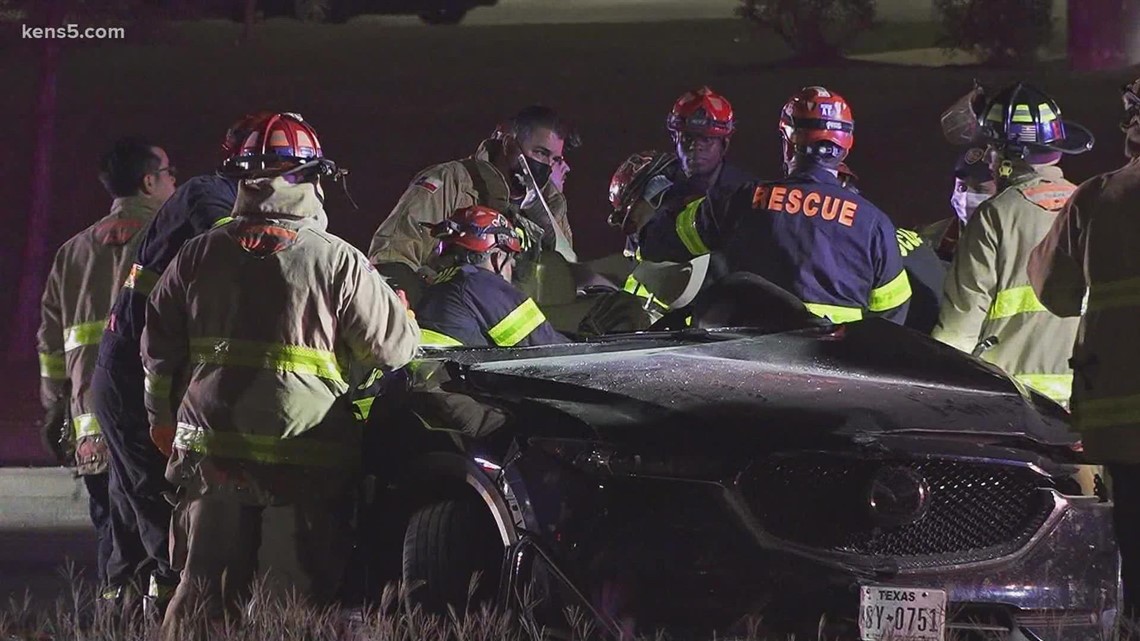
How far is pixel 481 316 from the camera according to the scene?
6617mm

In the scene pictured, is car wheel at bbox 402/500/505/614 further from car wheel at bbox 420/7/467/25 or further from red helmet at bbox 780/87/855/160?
car wheel at bbox 420/7/467/25

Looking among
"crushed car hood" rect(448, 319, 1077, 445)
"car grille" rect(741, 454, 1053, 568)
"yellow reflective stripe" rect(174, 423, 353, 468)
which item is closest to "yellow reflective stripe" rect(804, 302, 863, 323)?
"crushed car hood" rect(448, 319, 1077, 445)

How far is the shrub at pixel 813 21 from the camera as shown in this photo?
45.6ft

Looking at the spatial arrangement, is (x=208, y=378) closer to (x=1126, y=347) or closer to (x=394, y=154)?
(x=1126, y=347)

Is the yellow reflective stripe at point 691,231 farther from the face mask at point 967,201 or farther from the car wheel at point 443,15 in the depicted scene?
the car wheel at point 443,15

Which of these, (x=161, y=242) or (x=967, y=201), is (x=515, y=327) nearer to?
(x=161, y=242)

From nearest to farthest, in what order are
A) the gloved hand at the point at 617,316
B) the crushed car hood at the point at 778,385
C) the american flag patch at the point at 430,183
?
the crushed car hood at the point at 778,385 < the gloved hand at the point at 617,316 < the american flag patch at the point at 430,183

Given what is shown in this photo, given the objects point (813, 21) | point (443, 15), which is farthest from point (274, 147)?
point (813, 21)

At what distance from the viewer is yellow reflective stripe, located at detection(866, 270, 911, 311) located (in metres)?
6.94

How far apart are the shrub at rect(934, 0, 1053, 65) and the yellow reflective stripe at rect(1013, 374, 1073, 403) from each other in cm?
725

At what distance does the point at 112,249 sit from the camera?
762cm

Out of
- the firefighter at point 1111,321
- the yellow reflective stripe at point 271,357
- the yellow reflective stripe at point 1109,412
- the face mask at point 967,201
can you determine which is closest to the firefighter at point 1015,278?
the face mask at point 967,201

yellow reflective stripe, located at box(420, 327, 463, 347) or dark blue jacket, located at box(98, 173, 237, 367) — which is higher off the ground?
dark blue jacket, located at box(98, 173, 237, 367)

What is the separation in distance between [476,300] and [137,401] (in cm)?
118
